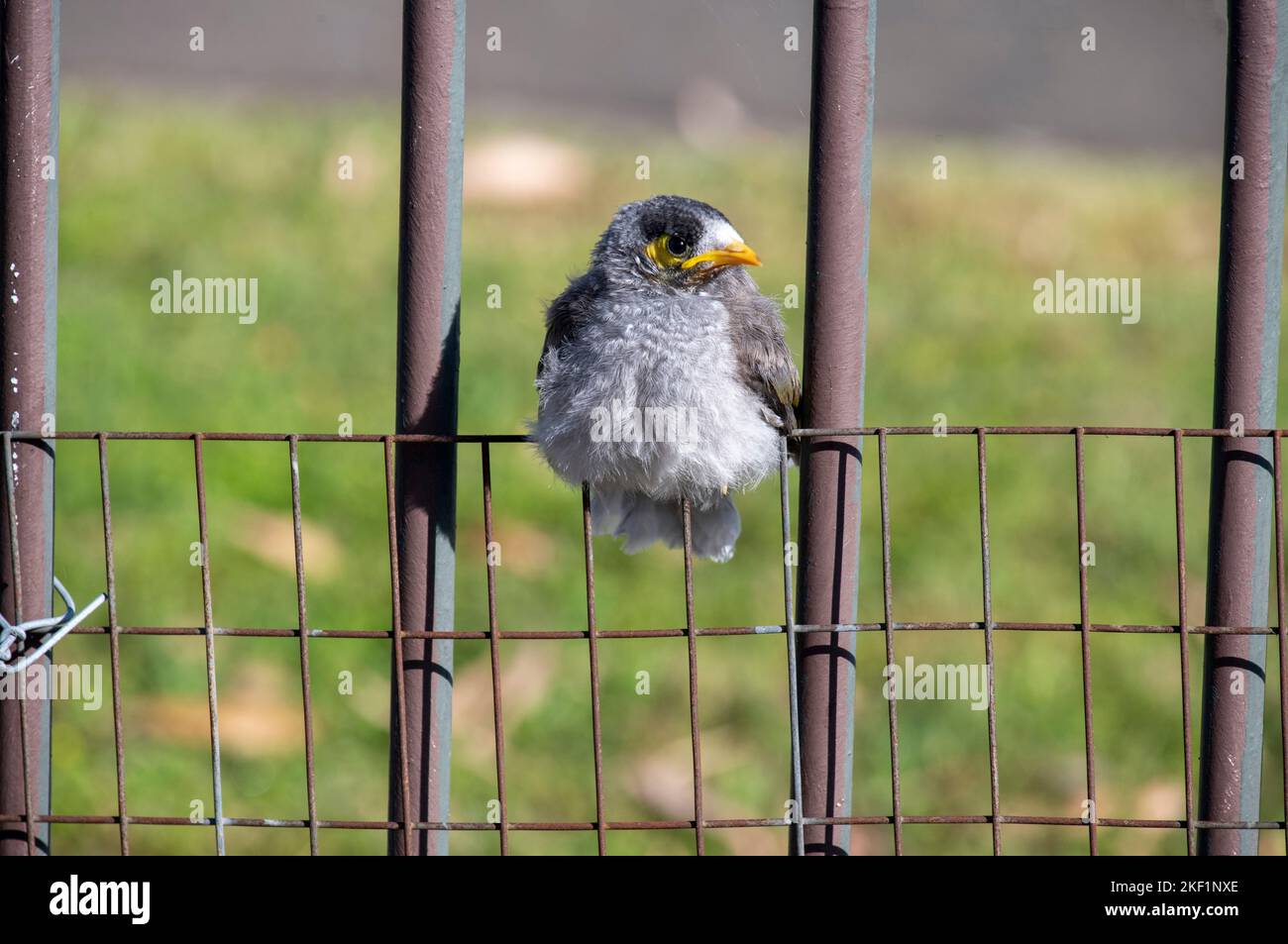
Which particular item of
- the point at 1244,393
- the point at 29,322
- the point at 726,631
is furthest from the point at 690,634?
the point at 29,322

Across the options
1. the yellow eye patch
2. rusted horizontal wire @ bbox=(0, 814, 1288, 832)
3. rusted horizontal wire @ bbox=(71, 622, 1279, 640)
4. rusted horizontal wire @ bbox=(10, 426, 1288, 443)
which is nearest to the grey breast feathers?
the yellow eye patch

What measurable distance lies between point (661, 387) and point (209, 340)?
11.8 ft

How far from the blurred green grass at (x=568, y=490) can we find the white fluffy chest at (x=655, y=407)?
573mm

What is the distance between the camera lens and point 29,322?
116 inches

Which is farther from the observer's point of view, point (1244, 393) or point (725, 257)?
point (725, 257)

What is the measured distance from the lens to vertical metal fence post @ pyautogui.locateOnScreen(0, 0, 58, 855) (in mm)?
2930

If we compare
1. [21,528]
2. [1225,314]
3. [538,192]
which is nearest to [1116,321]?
[538,192]

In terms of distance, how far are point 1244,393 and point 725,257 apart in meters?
1.12

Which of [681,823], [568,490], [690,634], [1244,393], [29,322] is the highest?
[29,322]

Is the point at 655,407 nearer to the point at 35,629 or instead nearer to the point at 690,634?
the point at 690,634

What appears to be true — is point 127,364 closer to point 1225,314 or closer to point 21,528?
point 21,528

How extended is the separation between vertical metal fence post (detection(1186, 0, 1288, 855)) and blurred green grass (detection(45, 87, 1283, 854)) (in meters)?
1.15
